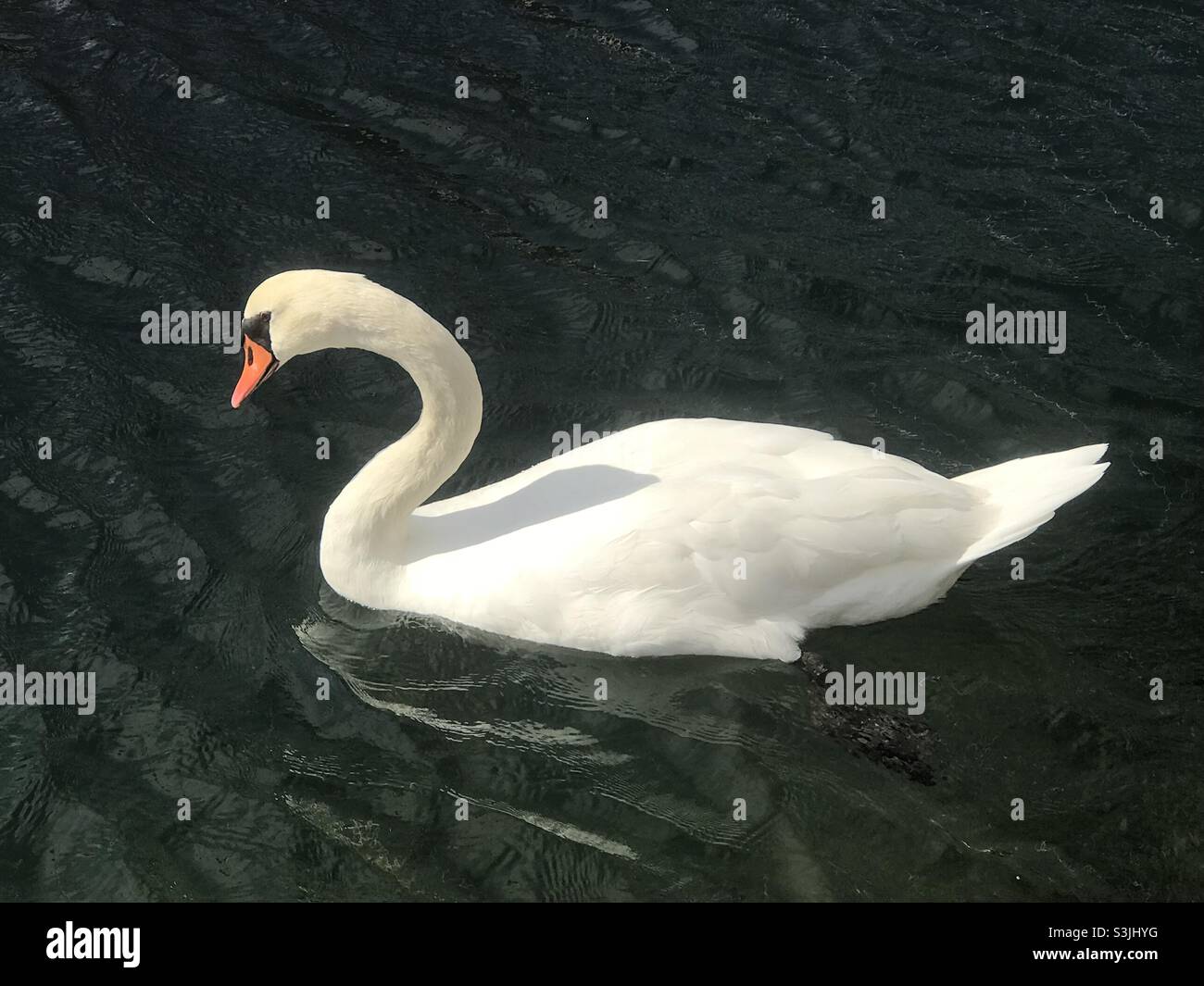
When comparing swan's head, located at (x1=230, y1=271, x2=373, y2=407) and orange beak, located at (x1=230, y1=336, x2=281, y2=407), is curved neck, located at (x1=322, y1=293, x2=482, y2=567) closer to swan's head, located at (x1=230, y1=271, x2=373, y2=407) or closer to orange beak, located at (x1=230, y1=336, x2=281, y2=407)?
swan's head, located at (x1=230, y1=271, x2=373, y2=407)

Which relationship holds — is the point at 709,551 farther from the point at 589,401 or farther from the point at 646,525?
the point at 589,401

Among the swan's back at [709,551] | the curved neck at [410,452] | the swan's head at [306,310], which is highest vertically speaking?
the swan's head at [306,310]

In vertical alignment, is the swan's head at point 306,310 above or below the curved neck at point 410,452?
above

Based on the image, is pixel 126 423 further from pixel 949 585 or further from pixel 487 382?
pixel 949 585

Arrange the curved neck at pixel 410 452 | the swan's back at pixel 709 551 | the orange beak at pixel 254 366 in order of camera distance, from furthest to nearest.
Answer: the orange beak at pixel 254 366
the curved neck at pixel 410 452
the swan's back at pixel 709 551

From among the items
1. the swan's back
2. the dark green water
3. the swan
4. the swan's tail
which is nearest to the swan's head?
the swan

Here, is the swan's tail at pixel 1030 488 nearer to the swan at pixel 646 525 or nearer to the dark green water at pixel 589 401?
the swan at pixel 646 525

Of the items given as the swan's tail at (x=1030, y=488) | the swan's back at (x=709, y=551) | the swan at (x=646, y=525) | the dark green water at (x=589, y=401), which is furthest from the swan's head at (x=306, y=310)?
the swan's tail at (x=1030, y=488)

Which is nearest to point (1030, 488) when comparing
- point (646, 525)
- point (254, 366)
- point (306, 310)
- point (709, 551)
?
point (709, 551)
